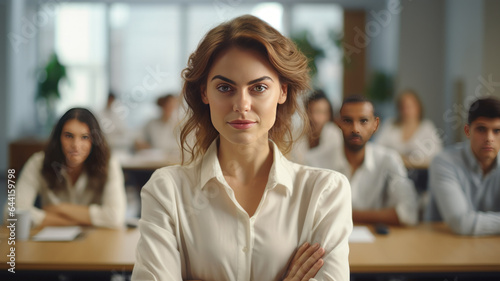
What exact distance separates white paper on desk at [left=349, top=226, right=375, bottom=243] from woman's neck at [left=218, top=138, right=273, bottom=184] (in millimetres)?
787

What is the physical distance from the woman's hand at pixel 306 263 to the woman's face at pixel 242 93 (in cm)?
36

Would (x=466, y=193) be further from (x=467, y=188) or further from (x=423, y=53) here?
(x=423, y=53)

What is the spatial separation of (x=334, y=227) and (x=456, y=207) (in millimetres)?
1056

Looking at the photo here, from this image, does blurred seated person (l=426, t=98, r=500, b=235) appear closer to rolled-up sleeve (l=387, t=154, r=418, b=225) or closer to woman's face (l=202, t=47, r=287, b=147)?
rolled-up sleeve (l=387, t=154, r=418, b=225)

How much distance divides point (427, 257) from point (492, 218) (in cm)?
42

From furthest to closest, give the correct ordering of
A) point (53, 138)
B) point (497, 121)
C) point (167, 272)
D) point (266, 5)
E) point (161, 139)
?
point (266, 5), point (161, 139), point (53, 138), point (497, 121), point (167, 272)

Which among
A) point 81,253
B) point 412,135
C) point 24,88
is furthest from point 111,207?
point 24,88

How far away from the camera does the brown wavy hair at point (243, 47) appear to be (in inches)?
52.2

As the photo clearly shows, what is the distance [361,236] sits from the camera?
2.15 meters

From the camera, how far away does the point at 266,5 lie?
8773 mm

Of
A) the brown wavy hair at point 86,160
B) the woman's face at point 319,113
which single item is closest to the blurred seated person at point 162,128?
the woman's face at point 319,113

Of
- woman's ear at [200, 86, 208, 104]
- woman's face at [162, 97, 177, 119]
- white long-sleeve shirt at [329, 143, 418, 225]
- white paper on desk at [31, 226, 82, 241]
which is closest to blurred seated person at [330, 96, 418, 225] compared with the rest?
white long-sleeve shirt at [329, 143, 418, 225]

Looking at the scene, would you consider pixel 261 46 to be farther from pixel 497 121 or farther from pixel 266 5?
pixel 266 5

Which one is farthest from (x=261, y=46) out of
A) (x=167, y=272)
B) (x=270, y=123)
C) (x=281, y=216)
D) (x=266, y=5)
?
(x=266, y=5)
